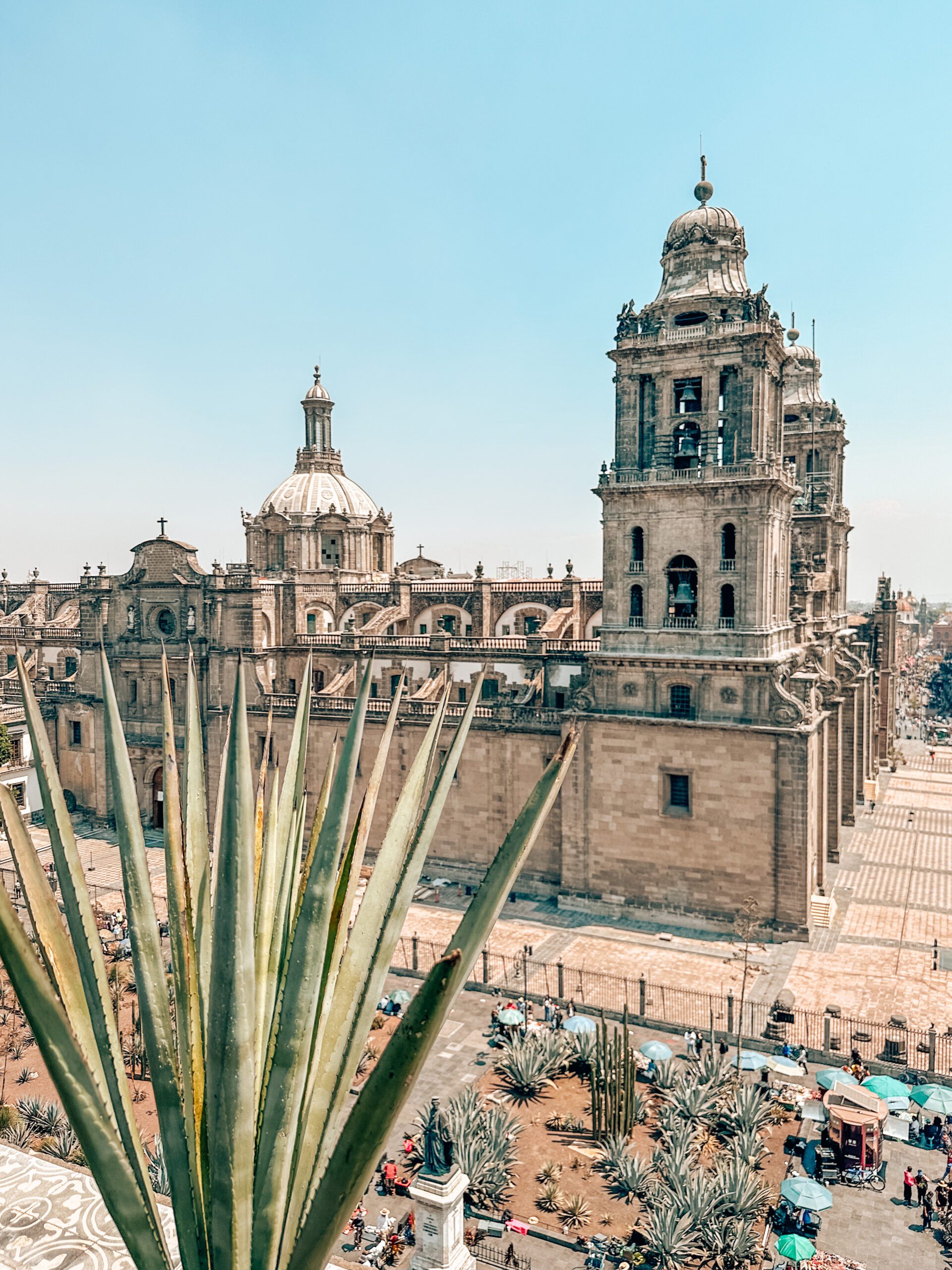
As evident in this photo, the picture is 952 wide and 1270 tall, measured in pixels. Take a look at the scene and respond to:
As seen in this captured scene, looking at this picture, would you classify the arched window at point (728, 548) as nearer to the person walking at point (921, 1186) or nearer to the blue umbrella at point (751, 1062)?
the blue umbrella at point (751, 1062)

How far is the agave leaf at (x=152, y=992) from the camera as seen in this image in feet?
11.7

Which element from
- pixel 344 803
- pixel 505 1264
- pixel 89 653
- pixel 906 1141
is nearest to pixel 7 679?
pixel 89 653

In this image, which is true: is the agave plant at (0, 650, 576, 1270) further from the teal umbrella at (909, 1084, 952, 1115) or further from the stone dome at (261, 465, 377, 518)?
the stone dome at (261, 465, 377, 518)

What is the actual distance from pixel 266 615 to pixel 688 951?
21.6m

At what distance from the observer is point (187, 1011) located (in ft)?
12.8

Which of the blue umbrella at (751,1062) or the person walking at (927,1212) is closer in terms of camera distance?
the person walking at (927,1212)

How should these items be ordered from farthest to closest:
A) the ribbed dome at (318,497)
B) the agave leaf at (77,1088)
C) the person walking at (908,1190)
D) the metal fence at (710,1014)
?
the ribbed dome at (318,497) → the metal fence at (710,1014) → the person walking at (908,1190) → the agave leaf at (77,1088)

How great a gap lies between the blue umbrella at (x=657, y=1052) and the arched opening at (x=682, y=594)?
41.4ft

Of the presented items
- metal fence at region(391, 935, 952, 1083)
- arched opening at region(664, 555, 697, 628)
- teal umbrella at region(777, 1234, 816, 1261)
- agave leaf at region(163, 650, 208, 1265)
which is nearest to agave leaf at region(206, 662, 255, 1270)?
agave leaf at region(163, 650, 208, 1265)

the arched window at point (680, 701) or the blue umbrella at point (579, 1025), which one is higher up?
the arched window at point (680, 701)

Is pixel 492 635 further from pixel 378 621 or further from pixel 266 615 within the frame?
pixel 266 615

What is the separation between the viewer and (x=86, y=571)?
3966 centimetres

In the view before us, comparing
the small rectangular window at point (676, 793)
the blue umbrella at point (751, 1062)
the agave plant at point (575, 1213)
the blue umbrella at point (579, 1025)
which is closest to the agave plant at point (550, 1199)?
the agave plant at point (575, 1213)

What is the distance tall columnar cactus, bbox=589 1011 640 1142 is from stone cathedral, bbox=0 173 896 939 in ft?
33.7
